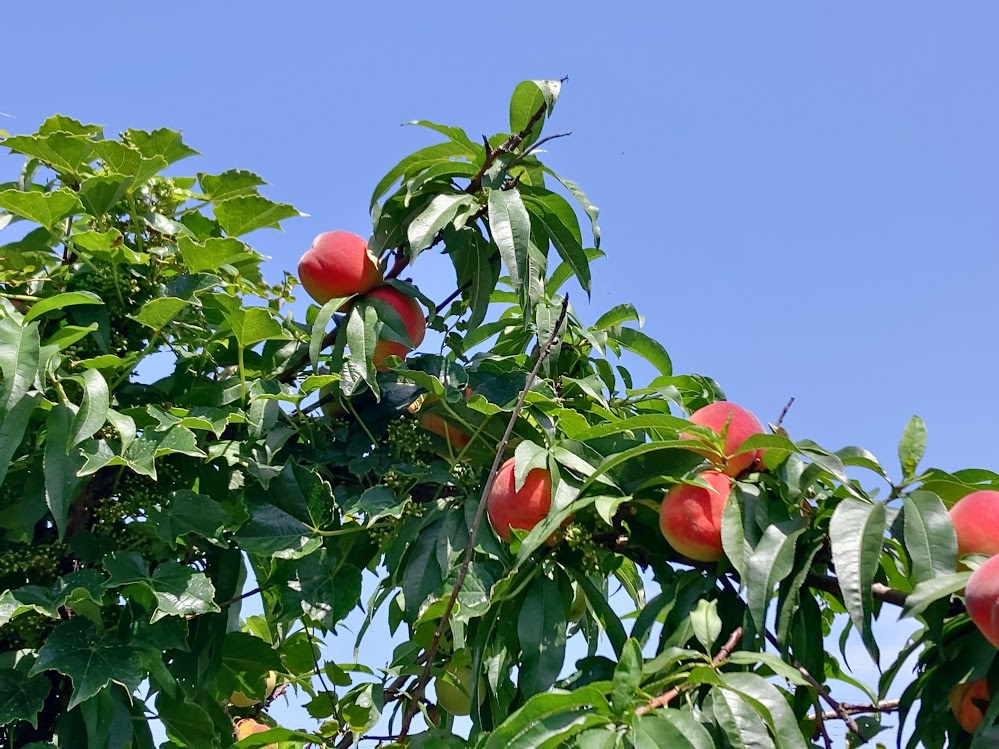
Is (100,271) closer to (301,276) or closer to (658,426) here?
(301,276)

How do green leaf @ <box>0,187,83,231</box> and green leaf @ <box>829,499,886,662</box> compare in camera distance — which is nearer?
green leaf @ <box>829,499,886,662</box>

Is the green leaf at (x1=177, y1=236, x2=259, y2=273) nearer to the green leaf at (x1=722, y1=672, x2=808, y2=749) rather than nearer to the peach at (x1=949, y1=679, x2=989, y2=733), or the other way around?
the green leaf at (x1=722, y1=672, x2=808, y2=749)

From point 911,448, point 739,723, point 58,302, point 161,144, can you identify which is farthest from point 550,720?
point 161,144

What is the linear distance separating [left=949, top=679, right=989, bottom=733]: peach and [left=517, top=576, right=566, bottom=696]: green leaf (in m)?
0.46

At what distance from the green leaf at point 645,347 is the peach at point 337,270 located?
457mm

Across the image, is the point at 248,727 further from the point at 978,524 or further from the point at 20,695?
the point at 978,524

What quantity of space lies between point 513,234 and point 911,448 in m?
0.62

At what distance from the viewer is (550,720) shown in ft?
3.24

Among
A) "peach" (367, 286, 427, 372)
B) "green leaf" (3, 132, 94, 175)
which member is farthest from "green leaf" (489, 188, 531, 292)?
"green leaf" (3, 132, 94, 175)

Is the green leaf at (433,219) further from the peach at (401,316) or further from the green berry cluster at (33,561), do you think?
the green berry cluster at (33,561)

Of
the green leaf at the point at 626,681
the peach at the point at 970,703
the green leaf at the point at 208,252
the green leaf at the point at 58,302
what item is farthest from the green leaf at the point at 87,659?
the peach at the point at 970,703

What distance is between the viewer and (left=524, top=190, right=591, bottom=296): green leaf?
156 cm

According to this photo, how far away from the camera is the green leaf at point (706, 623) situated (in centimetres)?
111

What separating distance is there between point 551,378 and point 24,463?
823mm
